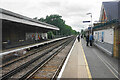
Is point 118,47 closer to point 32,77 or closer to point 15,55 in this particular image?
point 32,77

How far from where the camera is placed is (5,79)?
201 inches

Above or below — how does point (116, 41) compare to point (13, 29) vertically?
below

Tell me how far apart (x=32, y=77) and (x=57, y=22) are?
56.2 m

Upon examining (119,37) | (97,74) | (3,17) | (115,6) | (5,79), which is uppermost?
(115,6)

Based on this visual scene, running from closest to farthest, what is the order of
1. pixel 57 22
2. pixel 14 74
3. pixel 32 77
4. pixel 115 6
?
1. pixel 32 77
2. pixel 14 74
3. pixel 115 6
4. pixel 57 22

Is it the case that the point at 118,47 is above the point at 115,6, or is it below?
below

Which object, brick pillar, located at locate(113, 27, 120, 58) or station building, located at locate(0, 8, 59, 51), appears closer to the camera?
brick pillar, located at locate(113, 27, 120, 58)

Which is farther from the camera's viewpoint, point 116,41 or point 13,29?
point 13,29

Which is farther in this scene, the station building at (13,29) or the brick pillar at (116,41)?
the station building at (13,29)

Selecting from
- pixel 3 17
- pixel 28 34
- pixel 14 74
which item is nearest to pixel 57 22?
pixel 28 34

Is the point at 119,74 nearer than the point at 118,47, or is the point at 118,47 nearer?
the point at 119,74

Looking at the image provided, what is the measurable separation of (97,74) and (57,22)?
2226 inches

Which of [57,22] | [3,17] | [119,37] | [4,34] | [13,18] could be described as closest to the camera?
[119,37]

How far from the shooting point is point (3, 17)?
9.57 m
